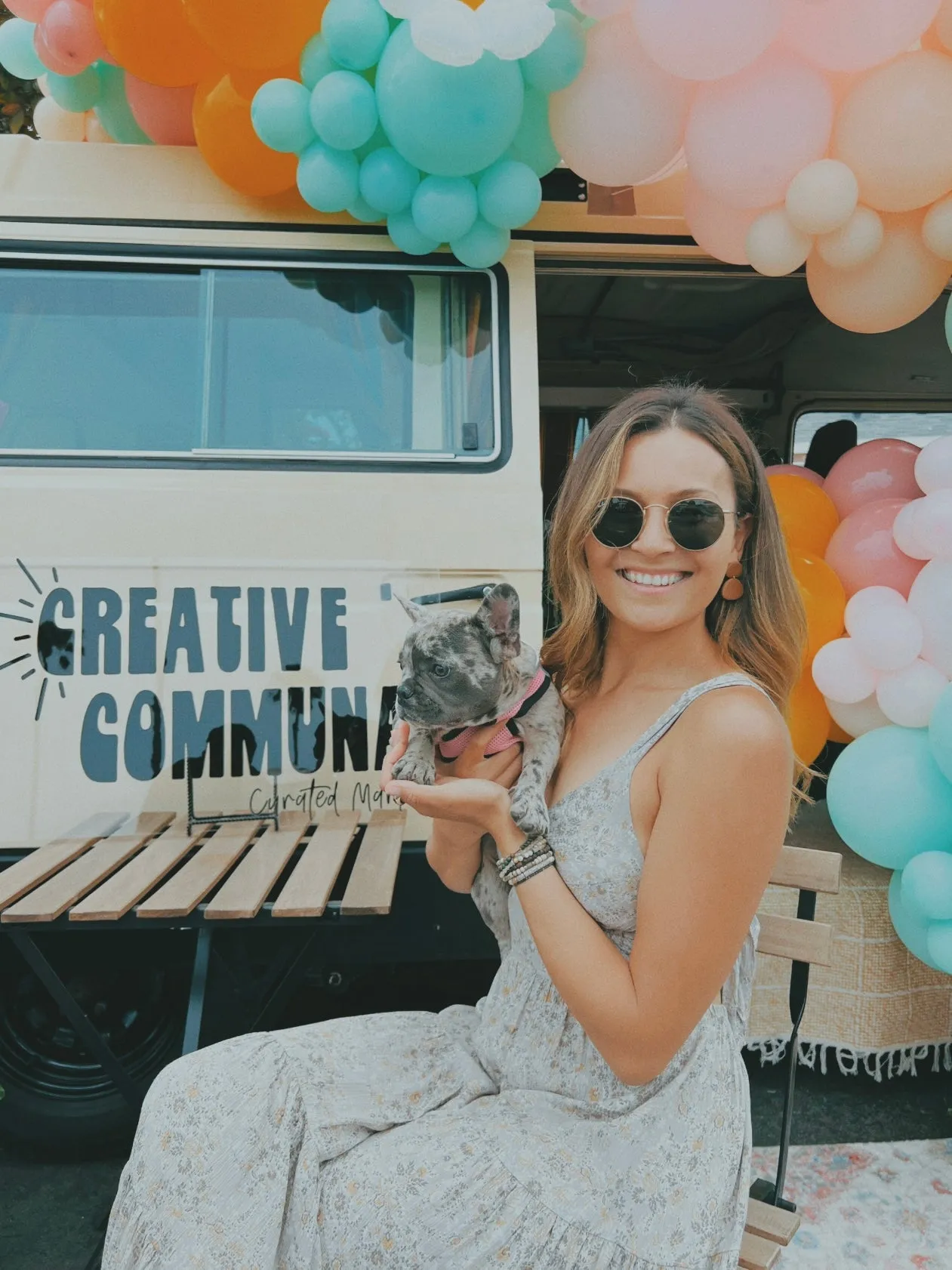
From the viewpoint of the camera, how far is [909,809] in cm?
230

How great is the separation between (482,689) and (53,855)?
145 centimetres

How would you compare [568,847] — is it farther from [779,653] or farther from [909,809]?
[909,809]

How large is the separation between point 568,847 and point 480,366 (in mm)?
1777

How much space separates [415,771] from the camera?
152cm

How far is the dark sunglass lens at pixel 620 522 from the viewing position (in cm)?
140

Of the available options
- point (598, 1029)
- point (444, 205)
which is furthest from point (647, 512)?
point (444, 205)

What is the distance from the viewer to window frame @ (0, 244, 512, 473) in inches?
101

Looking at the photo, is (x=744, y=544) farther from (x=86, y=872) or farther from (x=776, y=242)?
(x=86, y=872)

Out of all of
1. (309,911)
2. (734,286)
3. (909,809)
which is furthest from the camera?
(734,286)

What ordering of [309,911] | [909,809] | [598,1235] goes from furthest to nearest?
[909,809] < [309,911] < [598,1235]

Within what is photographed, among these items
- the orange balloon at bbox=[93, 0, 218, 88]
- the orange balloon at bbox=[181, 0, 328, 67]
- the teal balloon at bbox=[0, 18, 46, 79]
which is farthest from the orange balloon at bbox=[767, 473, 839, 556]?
the teal balloon at bbox=[0, 18, 46, 79]

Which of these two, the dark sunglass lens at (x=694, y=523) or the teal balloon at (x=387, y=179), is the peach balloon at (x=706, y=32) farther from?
the dark sunglass lens at (x=694, y=523)

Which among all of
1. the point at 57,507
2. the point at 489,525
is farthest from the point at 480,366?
the point at 57,507

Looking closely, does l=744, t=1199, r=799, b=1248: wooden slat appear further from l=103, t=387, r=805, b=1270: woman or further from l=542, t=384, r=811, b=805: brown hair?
l=542, t=384, r=811, b=805: brown hair
